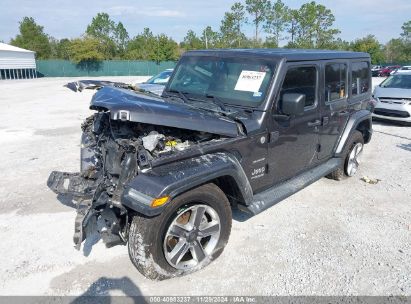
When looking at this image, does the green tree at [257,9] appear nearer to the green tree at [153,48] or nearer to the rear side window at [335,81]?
the green tree at [153,48]

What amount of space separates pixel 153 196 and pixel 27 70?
4977cm

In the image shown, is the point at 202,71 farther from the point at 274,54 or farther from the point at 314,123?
the point at 314,123

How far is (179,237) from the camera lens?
3.19 metres

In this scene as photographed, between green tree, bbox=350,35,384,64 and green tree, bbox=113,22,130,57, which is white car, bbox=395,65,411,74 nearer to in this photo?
green tree, bbox=350,35,384,64

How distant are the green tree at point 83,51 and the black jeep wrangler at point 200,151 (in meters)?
52.1

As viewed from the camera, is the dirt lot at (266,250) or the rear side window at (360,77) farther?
the rear side window at (360,77)

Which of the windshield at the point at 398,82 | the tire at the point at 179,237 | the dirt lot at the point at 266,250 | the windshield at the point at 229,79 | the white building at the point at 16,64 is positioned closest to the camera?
the tire at the point at 179,237

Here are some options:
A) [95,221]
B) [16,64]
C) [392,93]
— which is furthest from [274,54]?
[16,64]

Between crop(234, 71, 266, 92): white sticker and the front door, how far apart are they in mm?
264

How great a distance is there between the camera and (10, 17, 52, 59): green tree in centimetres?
6128

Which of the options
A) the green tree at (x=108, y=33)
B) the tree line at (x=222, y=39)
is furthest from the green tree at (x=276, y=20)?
the green tree at (x=108, y=33)

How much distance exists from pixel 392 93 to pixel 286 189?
8244 mm

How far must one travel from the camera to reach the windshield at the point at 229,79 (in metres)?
3.82

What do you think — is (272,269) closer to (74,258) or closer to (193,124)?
(193,124)
